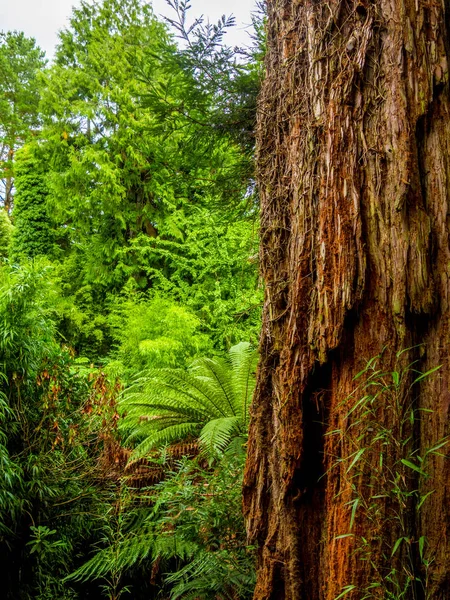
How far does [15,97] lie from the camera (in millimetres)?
18016

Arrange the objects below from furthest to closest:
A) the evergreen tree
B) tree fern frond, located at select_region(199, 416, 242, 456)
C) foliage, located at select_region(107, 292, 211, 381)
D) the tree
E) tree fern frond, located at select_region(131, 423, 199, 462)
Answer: the tree < the evergreen tree < foliage, located at select_region(107, 292, 211, 381) < tree fern frond, located at select_region(131, 423, 199, 462) < tree fern frond, located at select_region(199, 416, 242, 456)

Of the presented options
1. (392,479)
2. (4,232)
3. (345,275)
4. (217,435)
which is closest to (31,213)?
(4,232)

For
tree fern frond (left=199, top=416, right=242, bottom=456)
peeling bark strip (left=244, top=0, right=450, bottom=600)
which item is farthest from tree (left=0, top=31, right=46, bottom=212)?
peeling bark strip (left=244, top=0, right=450, bottom=600)

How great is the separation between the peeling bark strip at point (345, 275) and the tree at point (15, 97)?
16493 millimetres

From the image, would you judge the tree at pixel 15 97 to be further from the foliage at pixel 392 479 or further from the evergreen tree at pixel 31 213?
the foliage at pixel 392 479

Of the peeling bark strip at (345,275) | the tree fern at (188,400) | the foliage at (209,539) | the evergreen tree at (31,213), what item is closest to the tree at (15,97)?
the evergreen tree at (31,213)

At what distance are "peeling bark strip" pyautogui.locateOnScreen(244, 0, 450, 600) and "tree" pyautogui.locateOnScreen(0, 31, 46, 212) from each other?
16493 mm

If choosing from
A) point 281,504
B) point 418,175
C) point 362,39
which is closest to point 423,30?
point 362,39

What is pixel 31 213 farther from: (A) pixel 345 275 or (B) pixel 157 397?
(A) pixel 345 275

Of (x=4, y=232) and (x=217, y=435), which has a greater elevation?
(x=4, y=232)

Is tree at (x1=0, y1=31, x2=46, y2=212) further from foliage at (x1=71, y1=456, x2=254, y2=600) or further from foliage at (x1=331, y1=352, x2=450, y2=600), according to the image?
foliage at (x1=331, y1=352, x2=450, y2=600)

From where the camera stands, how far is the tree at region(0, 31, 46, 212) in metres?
17.2

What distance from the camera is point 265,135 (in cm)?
219

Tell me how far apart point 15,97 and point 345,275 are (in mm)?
19718
